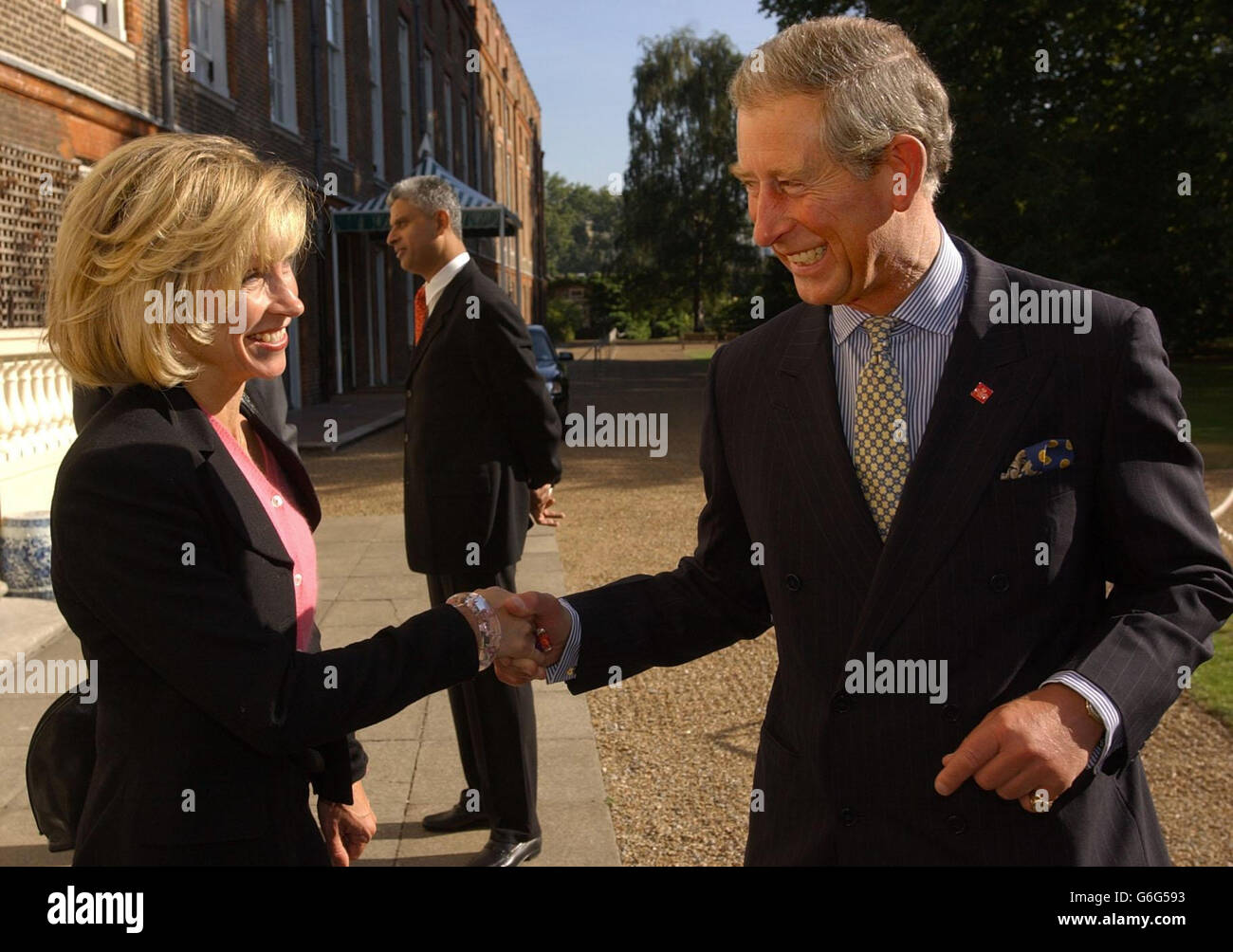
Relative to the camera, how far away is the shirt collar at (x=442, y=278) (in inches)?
177

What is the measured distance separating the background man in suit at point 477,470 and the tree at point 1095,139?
1786 centimetres

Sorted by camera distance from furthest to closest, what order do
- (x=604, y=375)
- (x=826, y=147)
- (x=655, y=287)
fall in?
(x=655, y=287)
(x=604, y=375)
(x=826, y=147)

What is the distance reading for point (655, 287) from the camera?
2141 inches

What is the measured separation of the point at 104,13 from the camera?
47.7 feet

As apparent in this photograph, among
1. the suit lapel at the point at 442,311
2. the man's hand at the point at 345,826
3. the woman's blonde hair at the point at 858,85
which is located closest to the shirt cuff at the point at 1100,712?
the woman's blonde hair at the point at 858,85

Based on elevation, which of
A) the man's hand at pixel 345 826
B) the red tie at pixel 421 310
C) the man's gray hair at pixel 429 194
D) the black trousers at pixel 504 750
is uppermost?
the man's gray hair at pixel 429 194

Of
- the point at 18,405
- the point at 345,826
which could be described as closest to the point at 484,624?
the point at 345,826

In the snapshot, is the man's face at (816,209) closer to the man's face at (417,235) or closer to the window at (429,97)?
the man's face at (417,235)

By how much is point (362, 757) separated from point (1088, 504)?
1.55 m

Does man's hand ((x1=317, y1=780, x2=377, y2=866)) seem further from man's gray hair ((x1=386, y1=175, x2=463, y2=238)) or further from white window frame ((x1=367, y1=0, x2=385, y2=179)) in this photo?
white window frame ((x1=367, y1=0, x2=385, y2=179))

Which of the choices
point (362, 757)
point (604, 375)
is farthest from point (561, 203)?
point (362, 757)

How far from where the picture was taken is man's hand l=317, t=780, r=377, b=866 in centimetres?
255
